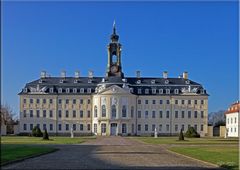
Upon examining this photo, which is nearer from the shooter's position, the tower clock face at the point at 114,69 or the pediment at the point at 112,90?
the pediment at the point at 112,90

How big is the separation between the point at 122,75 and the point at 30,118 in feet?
64.8

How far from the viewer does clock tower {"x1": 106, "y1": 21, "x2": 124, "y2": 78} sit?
8732 cm

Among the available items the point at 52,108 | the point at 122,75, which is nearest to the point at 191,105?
the point at 122,75

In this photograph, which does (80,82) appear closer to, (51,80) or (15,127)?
(51,80)

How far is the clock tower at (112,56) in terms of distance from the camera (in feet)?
286

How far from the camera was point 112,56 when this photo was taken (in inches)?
3511

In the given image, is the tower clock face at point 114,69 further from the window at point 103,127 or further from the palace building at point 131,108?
the window at point 103,127

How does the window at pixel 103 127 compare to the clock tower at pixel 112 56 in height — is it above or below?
below

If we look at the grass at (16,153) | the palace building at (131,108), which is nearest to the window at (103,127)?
the palace building at (131,108)

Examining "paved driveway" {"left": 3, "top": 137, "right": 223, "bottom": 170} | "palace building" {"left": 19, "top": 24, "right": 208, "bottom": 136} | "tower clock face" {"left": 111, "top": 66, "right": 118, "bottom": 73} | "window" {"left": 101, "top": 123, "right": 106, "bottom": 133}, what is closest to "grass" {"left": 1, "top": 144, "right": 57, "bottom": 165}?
"paved driveway" {"left": 3, "top": 137, "right": 223, "bottom": 170}

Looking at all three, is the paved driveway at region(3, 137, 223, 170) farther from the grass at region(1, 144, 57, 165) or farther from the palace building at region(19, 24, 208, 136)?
the palace building at region(19, 24, 208, 136)

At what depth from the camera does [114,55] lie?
89.3m

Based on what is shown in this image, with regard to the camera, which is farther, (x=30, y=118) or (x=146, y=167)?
(x=30, y=118)

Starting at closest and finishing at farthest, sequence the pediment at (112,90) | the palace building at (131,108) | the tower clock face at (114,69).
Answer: the pediment at (112,90)
the palace building at (131,108)
the tower clock face at (114,69)
